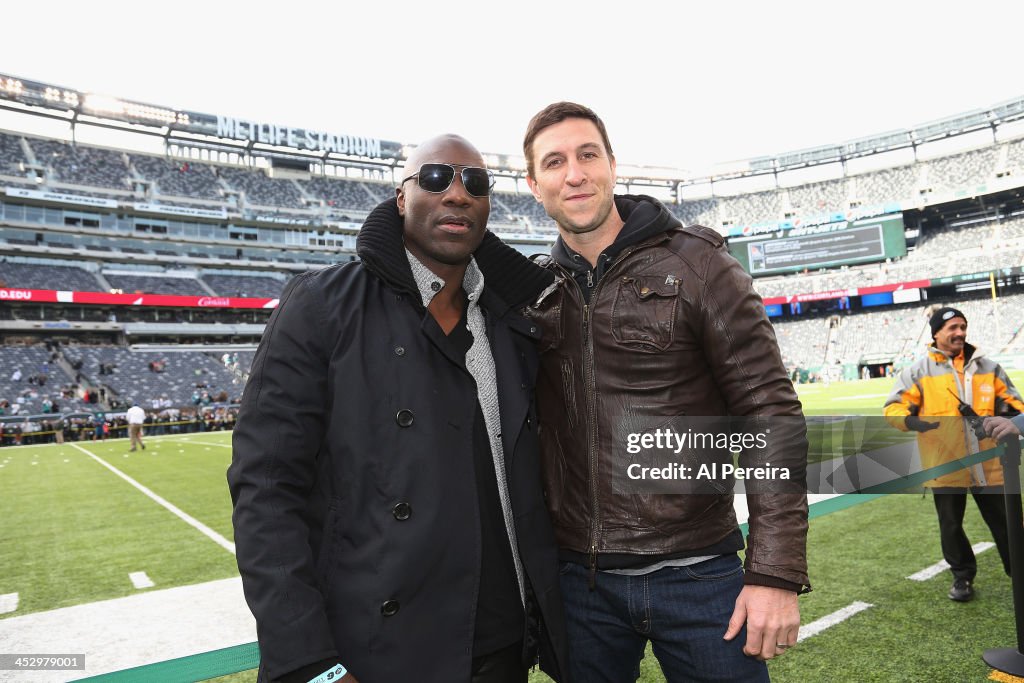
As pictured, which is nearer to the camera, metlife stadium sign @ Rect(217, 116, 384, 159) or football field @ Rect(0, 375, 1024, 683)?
football field @ Rect(0, 375, 1024, 683)

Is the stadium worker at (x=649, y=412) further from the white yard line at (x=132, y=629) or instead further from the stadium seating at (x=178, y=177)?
the stadium seating at (x=178, y=177)

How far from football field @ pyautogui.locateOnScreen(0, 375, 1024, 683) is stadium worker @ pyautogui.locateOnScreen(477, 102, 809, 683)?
7.82ft

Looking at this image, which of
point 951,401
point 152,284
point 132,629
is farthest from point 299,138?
point 951,401

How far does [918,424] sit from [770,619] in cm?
408

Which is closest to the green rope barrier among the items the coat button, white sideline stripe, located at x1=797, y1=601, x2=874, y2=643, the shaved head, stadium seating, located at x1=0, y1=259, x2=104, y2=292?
the coat button

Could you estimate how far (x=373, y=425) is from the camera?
5.43 ft

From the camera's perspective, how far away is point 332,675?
146 centimetres

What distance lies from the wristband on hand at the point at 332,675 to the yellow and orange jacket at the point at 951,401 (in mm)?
4874

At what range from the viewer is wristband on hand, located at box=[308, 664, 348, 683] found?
4.73 feet

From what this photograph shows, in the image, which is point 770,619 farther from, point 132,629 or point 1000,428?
point 132,629

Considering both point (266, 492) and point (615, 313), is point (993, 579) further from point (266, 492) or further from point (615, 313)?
point (266, 492)

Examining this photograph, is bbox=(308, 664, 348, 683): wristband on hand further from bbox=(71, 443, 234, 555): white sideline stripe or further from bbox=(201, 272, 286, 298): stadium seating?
bbox=(201, 272, 286, 298): stadium seating

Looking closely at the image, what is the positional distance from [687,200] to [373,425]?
78.6 m

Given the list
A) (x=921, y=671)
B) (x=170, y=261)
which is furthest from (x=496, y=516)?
(x=170, y=261)
